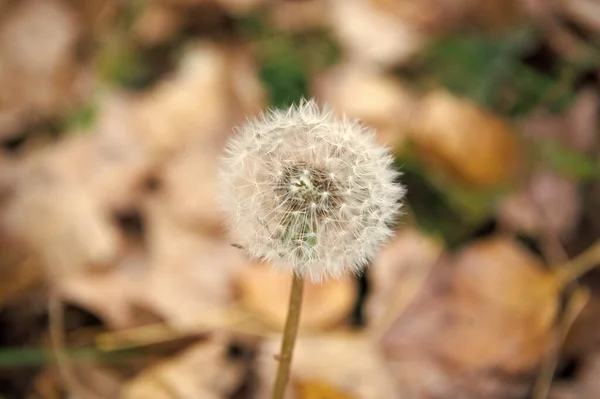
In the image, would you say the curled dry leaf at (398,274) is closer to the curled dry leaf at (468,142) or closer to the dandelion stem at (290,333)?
the curled dry leaf at (468,142)

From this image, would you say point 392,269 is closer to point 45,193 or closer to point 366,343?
point 366,343

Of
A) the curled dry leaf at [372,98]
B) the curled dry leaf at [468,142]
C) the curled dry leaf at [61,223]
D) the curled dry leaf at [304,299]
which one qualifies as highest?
the curled dry leaf at [372,98]

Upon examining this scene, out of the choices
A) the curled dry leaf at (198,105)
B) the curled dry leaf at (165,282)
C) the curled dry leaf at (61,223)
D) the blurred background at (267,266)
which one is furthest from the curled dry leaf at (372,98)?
the curled dry leaf at (61,223)

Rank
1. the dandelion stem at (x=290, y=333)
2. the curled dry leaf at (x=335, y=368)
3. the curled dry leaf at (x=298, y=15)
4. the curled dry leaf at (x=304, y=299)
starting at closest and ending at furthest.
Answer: the dandelion stem at (x=290, y=333), the curled dry leaf at (x=335, y=368), the curled dry leaf at (x=304, y=299), the curled dry leaf at (x=298, y=15)

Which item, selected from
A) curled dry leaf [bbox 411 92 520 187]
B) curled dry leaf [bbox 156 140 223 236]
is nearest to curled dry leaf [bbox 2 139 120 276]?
curled dry leaf [bbox 156 140 223 236]

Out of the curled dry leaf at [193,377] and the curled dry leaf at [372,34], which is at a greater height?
the curled dry leaf at [372,34]

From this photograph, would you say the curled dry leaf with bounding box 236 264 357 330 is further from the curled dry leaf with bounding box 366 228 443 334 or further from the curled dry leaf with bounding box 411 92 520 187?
the curled dry leaf with bounding box 411 92 520 187

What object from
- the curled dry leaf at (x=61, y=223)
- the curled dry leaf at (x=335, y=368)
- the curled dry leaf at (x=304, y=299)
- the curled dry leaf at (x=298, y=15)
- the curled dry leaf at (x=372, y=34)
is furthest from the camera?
the curled dry leaf at (x=298, y=15)
